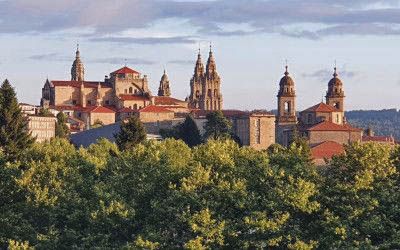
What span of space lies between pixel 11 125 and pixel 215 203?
99.6 feet

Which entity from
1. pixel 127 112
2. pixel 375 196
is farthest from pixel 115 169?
pixel 127 112

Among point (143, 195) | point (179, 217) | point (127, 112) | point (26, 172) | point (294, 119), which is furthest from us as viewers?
point (127, 112)

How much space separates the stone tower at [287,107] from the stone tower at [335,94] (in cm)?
658

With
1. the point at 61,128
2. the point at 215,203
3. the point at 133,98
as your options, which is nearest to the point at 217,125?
the point at 61,128

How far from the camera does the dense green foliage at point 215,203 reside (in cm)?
5156

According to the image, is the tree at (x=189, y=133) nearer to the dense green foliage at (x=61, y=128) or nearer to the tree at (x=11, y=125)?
the dense green foliage at (x=61, y=128)

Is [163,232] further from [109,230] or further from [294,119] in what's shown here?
[294,119]

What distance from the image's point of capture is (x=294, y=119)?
16750 cm

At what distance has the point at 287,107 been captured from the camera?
6624 inches

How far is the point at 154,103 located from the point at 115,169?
136609 millimetres

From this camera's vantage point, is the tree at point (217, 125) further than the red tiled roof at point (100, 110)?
No

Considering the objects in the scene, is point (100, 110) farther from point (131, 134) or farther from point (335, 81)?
point (131, 134)

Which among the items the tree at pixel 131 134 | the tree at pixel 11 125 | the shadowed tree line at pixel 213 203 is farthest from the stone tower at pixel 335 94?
the shadowed tree line at pixel 213 203

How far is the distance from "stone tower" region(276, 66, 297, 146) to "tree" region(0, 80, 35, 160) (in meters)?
85.1
